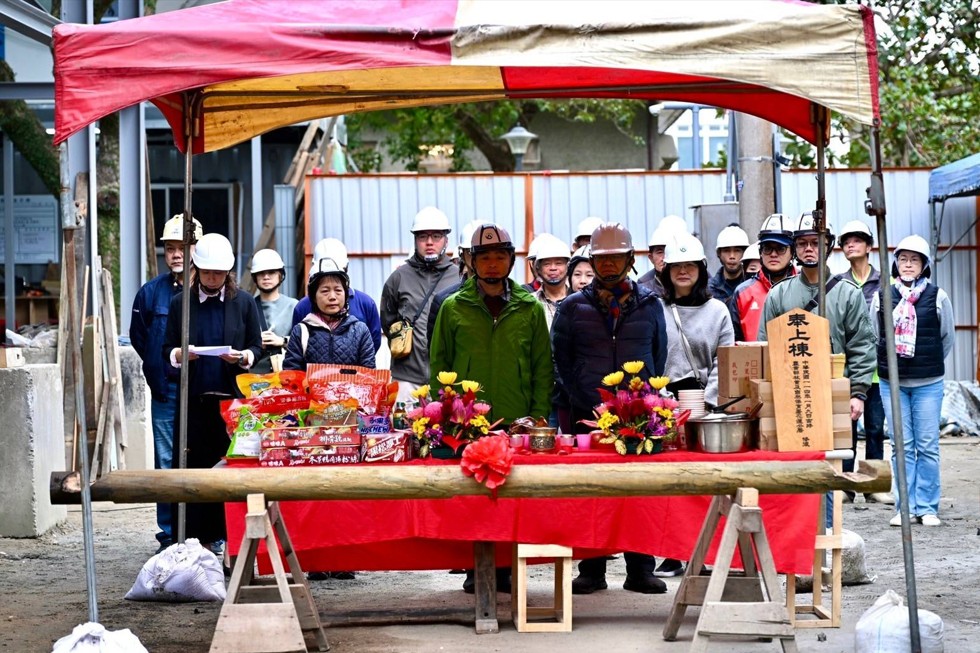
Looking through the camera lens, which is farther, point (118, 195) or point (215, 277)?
point (118, 195)

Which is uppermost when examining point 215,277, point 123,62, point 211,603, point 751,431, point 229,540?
point 123,62

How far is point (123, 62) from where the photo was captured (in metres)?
5.96

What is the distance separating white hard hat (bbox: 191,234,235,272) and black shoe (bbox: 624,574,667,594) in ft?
9.45

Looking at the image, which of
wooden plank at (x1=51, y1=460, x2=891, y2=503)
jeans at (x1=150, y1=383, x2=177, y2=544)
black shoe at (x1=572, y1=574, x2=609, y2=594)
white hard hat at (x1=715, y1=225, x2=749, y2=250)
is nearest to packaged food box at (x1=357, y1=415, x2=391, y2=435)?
wooden plank at (x1=51, y1=460, x2=891, y2=503)

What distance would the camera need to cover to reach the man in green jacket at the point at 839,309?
8.55m

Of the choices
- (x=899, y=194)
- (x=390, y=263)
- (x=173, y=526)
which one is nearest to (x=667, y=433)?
(x=173, y=526)

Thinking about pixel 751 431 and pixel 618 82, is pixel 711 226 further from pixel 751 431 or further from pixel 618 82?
pixel 751 431

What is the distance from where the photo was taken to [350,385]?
672cm

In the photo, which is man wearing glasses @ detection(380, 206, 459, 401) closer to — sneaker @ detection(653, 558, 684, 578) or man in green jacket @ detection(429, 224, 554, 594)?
man in green jacket @ detection(429, 224, 554, 594)

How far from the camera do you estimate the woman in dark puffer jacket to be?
26.1 feet

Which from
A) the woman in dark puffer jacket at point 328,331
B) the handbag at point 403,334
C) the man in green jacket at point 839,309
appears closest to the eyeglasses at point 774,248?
the man in green jacket at point 839,309

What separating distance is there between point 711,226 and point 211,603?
738cm

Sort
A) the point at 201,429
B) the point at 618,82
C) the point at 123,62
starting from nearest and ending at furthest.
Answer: the point at 123,62, the point at 618,82, the point at 201,429

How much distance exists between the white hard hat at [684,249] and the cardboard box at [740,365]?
1132mm
